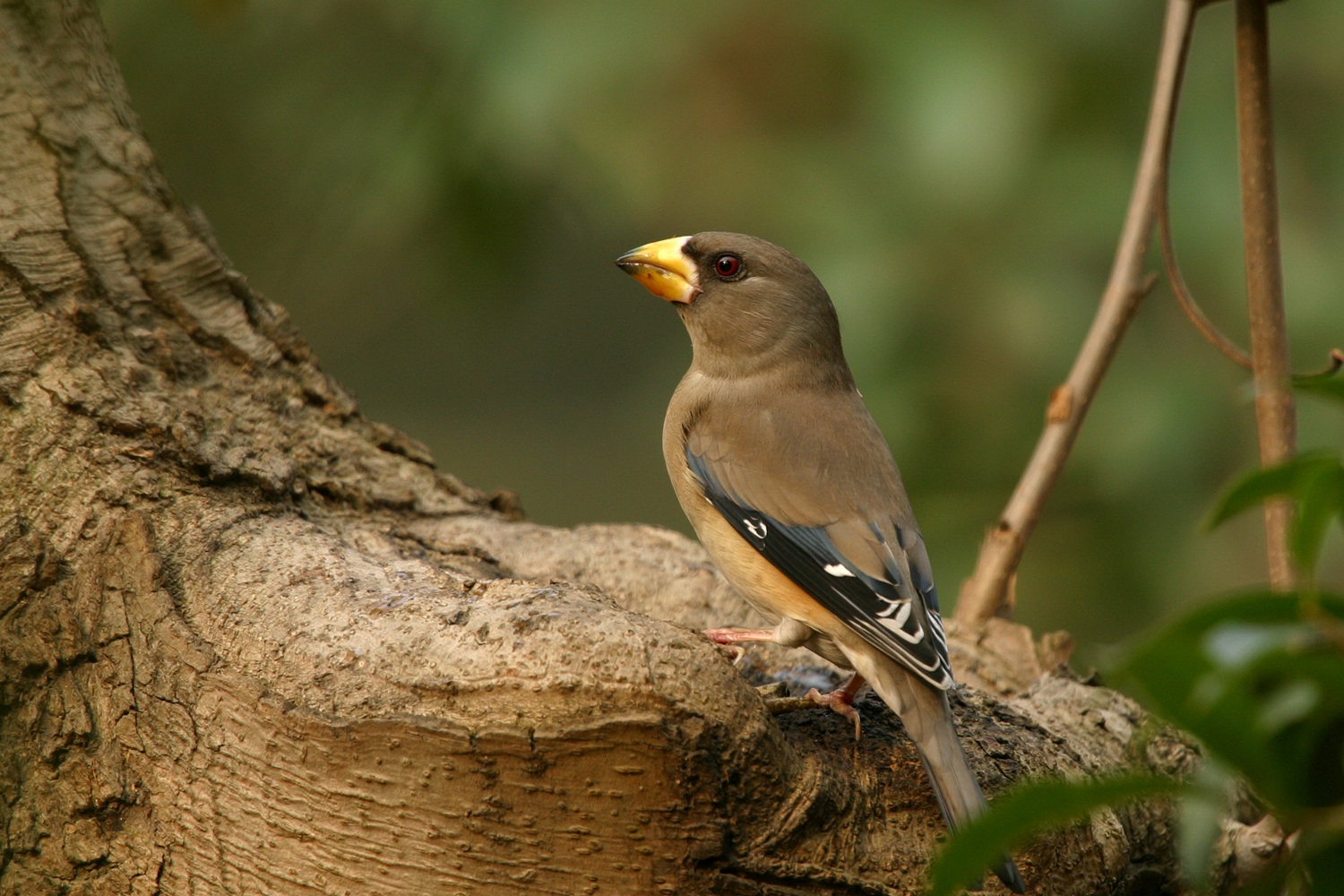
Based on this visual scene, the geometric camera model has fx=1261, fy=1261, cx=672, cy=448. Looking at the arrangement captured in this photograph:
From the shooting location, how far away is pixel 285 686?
220cm

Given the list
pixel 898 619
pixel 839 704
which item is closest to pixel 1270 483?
pixel 839 704

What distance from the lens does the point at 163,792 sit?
89.9 inches

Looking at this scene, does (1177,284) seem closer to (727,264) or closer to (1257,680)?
(727,264)

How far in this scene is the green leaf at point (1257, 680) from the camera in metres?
0.88

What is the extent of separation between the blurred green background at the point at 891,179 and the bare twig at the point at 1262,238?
5.70 feet

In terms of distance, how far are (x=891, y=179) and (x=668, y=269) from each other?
1.51 m

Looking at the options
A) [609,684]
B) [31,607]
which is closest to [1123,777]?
[609,684]

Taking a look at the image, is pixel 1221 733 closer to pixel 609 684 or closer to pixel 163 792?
pixel 609 684

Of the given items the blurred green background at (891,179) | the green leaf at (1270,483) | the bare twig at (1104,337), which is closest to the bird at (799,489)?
the bare twig at (1104,337)

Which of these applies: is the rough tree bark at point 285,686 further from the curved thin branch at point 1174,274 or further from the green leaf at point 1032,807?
the green leaf at point 1032,807

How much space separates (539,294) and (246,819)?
5172 millimetres

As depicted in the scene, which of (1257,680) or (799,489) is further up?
(799,489)

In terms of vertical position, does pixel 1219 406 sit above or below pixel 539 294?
below

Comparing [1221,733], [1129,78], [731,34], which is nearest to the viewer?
[1221,733]
